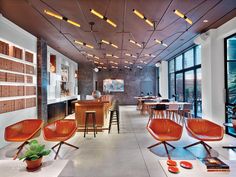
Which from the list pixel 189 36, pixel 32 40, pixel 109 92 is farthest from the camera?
pixel 109 92

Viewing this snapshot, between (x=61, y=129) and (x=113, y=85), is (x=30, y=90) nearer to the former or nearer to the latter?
(x=61, y=129)

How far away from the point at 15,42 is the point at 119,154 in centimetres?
429

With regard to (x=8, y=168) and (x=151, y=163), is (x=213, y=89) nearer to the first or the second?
(x=151, y=163)

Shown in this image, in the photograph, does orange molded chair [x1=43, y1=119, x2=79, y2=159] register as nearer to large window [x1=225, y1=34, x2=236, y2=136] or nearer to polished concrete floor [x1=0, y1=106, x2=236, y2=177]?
polished concrete floor [x1=0, y1=106, x2=236, y2=177]

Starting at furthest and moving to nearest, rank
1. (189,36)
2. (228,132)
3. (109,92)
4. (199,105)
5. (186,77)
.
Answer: (109,92)
(186,77)
(199,105)
(189,36)
(228,132)

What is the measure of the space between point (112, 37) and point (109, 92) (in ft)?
30.7

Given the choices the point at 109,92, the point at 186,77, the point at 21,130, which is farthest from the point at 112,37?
the point at 109,92

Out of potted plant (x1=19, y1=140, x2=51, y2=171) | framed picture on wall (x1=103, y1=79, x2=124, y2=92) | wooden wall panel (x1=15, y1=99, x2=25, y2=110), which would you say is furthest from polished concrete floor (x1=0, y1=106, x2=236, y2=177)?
framed picture on wall (x1=103, y1=79, x2=124, y2=92)

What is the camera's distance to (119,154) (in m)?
4.14

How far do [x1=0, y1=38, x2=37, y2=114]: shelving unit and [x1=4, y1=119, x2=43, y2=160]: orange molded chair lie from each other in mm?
700

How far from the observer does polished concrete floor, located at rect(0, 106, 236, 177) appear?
10.7 feet

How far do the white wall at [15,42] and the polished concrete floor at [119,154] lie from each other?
669mm

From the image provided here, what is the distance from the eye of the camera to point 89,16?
186 inches

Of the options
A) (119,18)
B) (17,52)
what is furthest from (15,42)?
(119,18)
